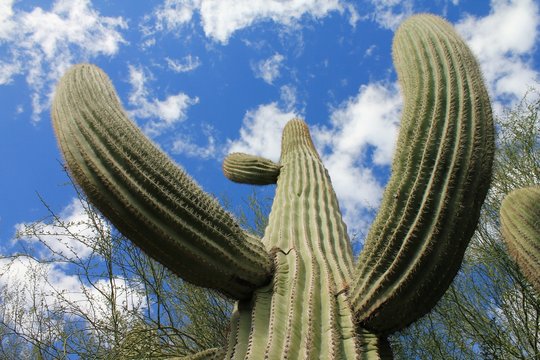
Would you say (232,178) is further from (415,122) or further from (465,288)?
(465,288)

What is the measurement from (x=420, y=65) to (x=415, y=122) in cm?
35

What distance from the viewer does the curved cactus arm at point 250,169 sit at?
3.84 metres

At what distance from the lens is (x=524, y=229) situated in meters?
2.85

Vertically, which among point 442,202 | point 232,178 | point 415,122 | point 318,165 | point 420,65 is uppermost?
point 232,178

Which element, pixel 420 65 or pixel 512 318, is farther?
pixel 512 318

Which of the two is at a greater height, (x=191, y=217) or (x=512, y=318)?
(x=512, y=318)

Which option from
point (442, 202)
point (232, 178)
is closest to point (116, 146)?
point (442, 202)

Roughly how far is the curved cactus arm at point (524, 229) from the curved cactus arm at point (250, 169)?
1.59 metres

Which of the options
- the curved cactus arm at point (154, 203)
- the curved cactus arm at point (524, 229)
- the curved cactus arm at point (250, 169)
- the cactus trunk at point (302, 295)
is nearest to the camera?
the cactus trunk at point (302, 295)

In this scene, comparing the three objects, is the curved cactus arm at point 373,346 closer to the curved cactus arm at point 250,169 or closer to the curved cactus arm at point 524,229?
the curved cactus arm at point 524,229

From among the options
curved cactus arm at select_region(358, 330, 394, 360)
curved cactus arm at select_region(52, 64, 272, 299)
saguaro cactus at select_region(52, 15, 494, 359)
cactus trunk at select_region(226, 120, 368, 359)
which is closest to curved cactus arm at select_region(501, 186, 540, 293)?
cactus trunk at select_region(226, 120, 368, 359)

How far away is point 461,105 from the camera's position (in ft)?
6.26

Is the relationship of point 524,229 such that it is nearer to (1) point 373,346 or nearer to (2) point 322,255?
(2) point 322,255

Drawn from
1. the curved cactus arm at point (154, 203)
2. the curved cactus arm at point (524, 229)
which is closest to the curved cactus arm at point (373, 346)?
the curved cactus arm at point (154, 203)
